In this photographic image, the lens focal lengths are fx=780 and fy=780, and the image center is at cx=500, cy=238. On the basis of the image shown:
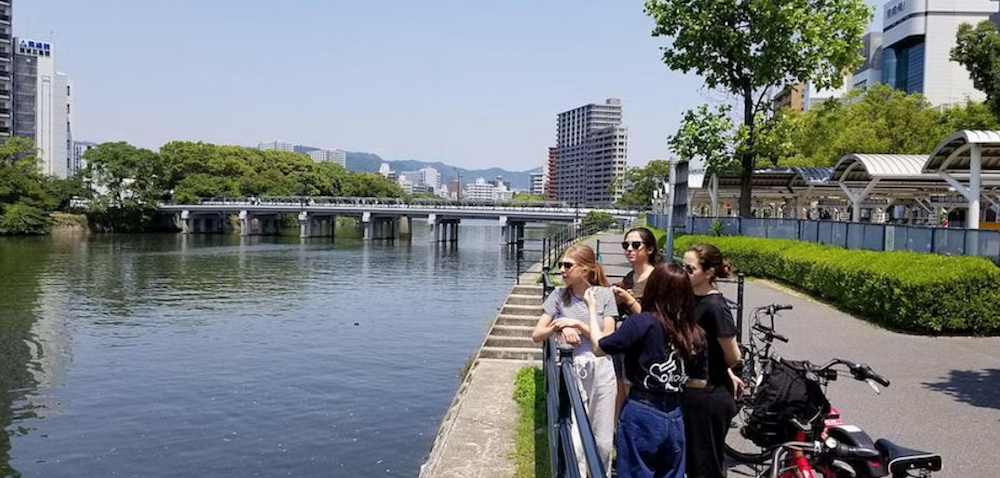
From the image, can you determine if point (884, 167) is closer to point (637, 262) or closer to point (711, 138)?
point (711, 138)

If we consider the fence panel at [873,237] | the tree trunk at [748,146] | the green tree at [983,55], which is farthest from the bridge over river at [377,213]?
the fence panel at [873,237]

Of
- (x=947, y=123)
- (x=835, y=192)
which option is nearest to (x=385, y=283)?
(x=835, y=192)

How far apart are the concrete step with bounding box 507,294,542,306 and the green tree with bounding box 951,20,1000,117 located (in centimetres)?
1525

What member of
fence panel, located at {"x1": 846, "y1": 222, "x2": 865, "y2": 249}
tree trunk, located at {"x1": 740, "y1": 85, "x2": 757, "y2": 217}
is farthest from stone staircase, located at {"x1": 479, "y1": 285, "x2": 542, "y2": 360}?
tree trunk, located at {"x1": 740, "y1": 85, "x2": 757, "y2": 217}

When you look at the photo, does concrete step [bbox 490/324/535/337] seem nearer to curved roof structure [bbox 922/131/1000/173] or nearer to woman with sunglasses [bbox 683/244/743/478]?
woman with sunglasses [bbox 683/244/743/478]

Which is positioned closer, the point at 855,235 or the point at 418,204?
the point at 855,235

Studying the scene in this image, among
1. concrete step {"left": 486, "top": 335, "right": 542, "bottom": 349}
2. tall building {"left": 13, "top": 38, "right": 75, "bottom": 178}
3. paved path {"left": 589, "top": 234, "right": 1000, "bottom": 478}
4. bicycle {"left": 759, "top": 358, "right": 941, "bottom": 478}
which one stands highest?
tall building {"left": 13, "top": 38, "right": 75, "bottom": 178}

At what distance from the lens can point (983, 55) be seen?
21969 millimetres

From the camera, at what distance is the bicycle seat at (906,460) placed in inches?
148

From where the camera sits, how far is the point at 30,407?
513 inches

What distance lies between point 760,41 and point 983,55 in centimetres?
623

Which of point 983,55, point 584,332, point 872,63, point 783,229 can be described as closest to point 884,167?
point 783,229

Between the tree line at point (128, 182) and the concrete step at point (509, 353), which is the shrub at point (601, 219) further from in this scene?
the concrete step at point (509, 353)

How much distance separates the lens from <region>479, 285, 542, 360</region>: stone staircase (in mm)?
11680
